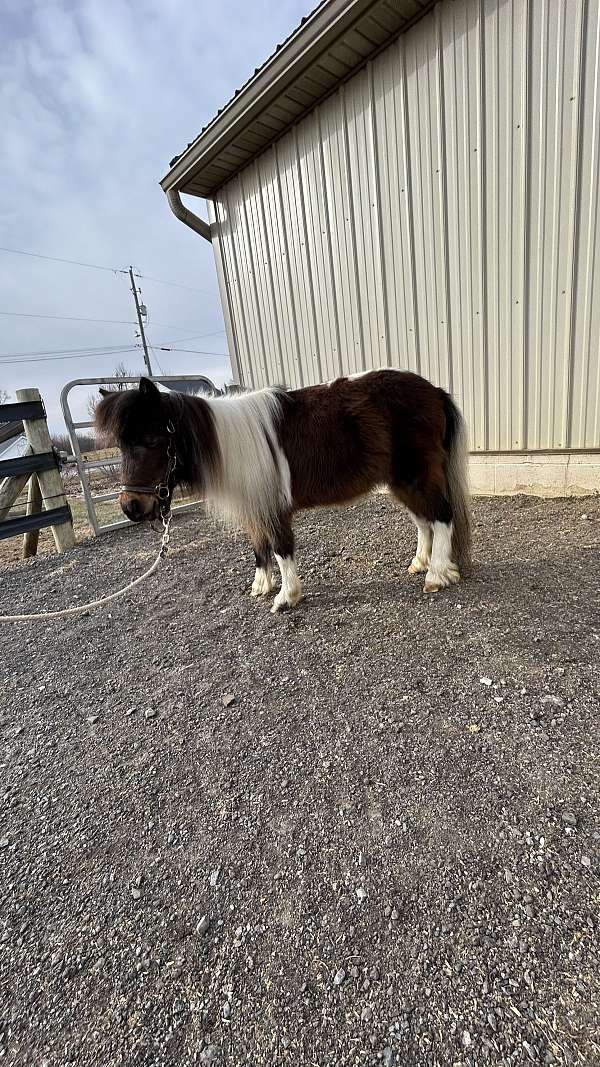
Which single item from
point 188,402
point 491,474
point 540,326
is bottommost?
point 491,474

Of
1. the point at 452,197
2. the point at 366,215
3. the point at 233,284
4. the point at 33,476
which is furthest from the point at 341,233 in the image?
the point at 33,476

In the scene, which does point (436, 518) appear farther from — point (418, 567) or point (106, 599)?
point (106, 599)

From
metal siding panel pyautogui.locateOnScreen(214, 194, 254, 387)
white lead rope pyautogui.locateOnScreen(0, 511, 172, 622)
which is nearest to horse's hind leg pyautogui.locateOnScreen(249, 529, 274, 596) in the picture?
white lead rope pyautogui.locateOnScreen(0, 511, 172, 622)

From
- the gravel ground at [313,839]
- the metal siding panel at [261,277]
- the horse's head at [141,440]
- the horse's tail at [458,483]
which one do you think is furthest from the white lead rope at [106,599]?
the metal siding panel at [261,277]

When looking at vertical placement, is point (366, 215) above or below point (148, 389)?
above

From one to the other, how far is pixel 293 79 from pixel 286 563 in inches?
178

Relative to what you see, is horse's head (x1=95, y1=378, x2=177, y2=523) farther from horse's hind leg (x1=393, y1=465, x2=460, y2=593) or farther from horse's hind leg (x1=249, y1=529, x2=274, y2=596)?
horse's hind leg (x1=393, y1=465, x2=460, y2=593)

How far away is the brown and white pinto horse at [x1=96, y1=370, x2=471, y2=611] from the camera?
7.63ft

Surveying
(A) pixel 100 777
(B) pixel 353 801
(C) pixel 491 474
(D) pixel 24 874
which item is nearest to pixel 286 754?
(B) pixel 353 801

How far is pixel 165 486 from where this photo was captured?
214cm

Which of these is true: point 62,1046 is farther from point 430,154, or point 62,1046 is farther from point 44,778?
point 430,154

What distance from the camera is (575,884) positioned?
3.14ft

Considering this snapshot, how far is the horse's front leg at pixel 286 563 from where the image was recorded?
2488mm

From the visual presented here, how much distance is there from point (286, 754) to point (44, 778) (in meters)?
0.87
